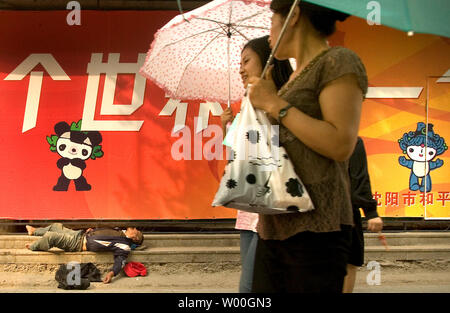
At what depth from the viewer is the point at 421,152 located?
22.2 feet

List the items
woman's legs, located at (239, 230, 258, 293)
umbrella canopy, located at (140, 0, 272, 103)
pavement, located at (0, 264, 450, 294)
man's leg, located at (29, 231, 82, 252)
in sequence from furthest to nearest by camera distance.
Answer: man's leg, located at (29, 231, 82, 252) < pavement, located at (0, 264, 450, 294) < umbrella canopy, located at (140, 0, 272, 103) < woman's legs, located at (239, 230, 258, 293)

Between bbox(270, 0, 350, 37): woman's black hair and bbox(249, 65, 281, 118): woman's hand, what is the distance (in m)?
0.28

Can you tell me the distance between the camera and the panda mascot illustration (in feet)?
21.9

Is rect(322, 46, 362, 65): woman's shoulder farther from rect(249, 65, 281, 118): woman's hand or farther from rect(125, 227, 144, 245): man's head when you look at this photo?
rect(125, 227, 144, 245): man's head

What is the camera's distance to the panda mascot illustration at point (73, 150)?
6.67 meters

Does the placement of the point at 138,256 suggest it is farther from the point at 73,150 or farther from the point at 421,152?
the point at 421,152

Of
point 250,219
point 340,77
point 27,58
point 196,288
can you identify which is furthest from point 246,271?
point 27,58

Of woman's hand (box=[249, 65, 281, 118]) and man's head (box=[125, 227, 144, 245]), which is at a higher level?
woman's hand (box=[249, 65, 281, 118])

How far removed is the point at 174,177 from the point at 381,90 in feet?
10.2

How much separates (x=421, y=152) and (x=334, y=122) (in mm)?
5659

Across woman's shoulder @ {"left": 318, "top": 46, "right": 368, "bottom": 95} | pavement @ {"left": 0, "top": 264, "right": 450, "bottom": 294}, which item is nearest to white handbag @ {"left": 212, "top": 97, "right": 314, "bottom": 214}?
woman's shoulder @ {"left": 318, "top": 46, "right": 368, "bottom": 95}

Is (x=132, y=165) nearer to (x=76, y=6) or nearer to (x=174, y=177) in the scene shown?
(x=174, y=177)

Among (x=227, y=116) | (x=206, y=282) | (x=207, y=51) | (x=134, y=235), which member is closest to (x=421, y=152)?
(x=206, y=282)

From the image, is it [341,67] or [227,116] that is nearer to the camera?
[341,67]
